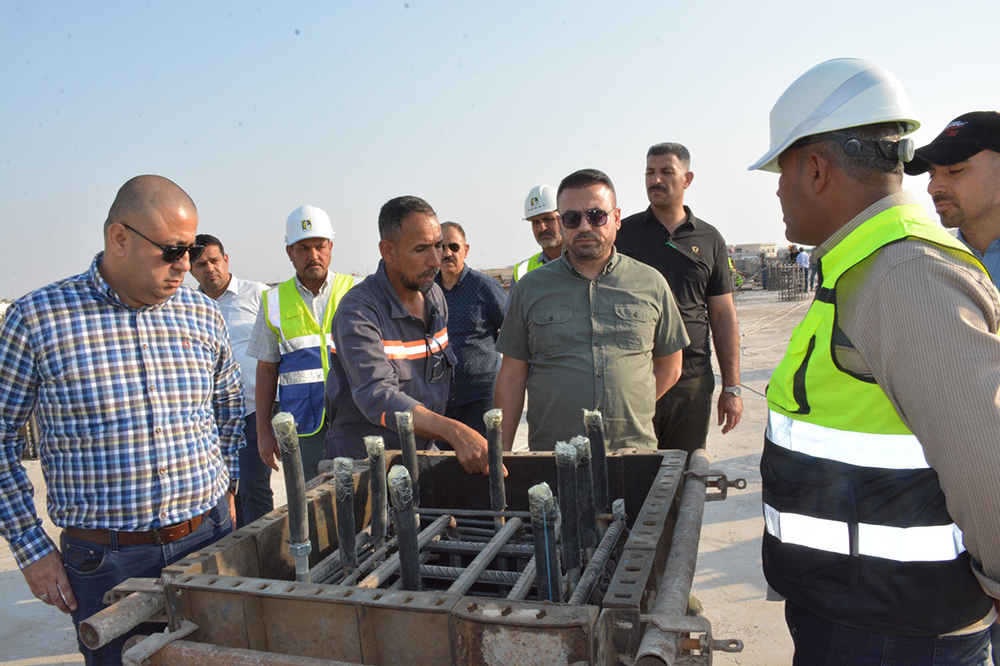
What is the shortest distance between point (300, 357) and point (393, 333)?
4.98 feet

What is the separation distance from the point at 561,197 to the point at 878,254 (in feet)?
6.83

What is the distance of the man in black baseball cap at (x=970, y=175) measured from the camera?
2631mm

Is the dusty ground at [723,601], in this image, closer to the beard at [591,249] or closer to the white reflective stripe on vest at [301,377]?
the white reflective stripe on vest at [301,377]

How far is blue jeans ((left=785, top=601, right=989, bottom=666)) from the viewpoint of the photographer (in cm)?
151

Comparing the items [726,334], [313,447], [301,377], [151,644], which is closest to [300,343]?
[301,377]

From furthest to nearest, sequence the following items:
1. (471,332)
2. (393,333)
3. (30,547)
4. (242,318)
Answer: (242,318), (471,332), (393,333), (30,547)

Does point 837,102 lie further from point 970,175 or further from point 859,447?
point 970,175

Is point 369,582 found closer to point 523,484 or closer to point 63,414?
point 523,484

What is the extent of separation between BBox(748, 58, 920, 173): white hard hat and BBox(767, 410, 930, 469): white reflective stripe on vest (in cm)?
73

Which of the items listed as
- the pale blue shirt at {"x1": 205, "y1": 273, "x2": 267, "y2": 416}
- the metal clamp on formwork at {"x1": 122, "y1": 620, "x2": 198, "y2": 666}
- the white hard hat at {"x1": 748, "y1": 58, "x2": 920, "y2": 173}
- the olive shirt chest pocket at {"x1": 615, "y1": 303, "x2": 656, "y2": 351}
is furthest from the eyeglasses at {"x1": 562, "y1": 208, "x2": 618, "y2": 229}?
the pale blue shirt at {"x1": 205, "y1": 273, "x2": 267, "y2": 416}

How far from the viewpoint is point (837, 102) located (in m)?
1.62

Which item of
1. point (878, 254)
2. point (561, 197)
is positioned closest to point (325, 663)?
point (878, 254)

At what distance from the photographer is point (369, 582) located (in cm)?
167

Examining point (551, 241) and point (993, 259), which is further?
point (551, 241)
